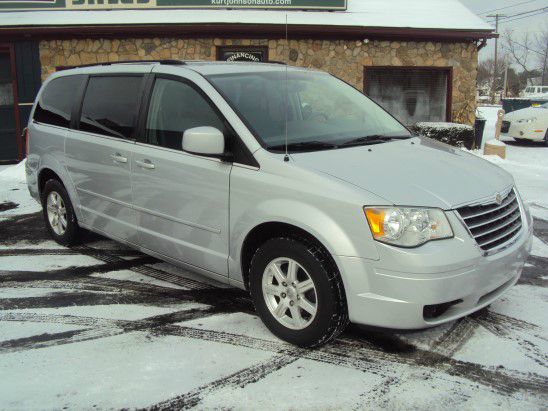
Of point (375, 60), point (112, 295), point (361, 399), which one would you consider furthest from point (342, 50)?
point (361, 399)

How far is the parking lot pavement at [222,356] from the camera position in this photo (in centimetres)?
309

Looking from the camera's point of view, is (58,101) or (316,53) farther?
(316,53)

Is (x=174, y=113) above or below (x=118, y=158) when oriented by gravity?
above

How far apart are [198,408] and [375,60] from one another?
12.0 m

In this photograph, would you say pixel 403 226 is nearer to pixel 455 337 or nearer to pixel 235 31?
pixel 455 337

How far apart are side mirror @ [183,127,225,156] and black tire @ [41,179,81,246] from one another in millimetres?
2413

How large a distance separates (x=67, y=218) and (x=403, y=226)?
3.83m

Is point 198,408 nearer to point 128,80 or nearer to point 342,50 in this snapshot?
point 128,80

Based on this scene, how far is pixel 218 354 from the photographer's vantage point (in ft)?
11.8

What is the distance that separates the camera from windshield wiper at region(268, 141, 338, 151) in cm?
379

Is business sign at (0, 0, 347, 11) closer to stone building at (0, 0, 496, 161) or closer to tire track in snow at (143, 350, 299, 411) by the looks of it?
stone building at (0, 0, 496, 161)

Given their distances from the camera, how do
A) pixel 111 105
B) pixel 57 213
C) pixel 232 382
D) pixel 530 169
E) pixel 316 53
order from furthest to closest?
pixel 316 53
pixel 530 169
pixel 57 213
pixel 111 105
pixel 232 382

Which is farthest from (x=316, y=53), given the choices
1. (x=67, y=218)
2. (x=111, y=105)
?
(x=111, y=105)

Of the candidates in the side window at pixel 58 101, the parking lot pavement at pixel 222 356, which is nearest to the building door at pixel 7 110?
the side window at pixel 58 101
